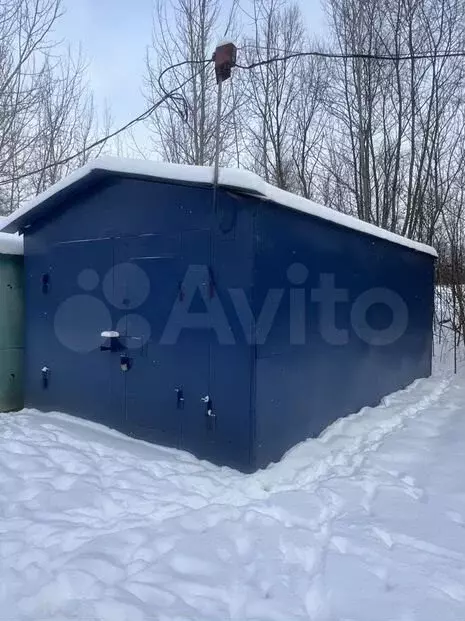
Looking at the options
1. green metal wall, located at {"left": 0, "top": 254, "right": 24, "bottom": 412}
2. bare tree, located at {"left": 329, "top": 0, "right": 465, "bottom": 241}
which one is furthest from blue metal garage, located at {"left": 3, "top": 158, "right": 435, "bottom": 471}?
bare tree, located at {"left": 329, "top": 0, "right": 465, "bottom": 241}

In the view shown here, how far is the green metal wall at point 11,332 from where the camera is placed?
17.1 feet

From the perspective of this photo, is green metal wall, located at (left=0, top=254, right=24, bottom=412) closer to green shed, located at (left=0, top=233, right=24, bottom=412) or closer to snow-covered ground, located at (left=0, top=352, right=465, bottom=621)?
green shed, located at (left=0, top=233, right=24, bottom=412)

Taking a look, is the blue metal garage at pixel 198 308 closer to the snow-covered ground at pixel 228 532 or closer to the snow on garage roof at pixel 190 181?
the snow on garage roof at pixel 190 181

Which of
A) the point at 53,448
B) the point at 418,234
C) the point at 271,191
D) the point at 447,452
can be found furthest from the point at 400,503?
the point at 418,234

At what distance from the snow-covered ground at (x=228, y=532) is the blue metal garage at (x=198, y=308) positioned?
1.13ft

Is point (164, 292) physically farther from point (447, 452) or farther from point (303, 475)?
point (447, 452)

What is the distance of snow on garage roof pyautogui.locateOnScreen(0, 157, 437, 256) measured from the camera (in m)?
3.37

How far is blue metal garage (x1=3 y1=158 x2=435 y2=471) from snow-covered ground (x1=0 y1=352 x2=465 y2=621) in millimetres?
345

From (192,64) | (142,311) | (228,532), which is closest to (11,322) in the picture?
(142,311)

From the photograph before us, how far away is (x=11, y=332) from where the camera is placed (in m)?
5.29

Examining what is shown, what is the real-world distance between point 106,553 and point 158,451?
4.90 ft

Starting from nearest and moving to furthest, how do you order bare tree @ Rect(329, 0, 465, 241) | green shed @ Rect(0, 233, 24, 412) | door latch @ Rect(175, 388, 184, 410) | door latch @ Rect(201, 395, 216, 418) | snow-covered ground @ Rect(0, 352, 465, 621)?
1. snow-covered ground @ Rect(0, 352, 465, 621)
2. door latch @ Rect(201, 395, 216, 418)
3. door latch @ Rect(175, 388, 184, 410)
4. green shed @ Rect(0, 233, 24, 412)
5. bare tree @ Rect(329, 0, 465, 241)

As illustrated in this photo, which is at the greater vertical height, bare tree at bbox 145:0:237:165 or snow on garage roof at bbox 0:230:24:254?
bare tree at bbox 145:0:237:165

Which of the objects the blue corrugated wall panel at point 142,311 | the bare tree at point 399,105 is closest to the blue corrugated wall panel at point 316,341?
the blue corrugated wall panel at point 142,311
